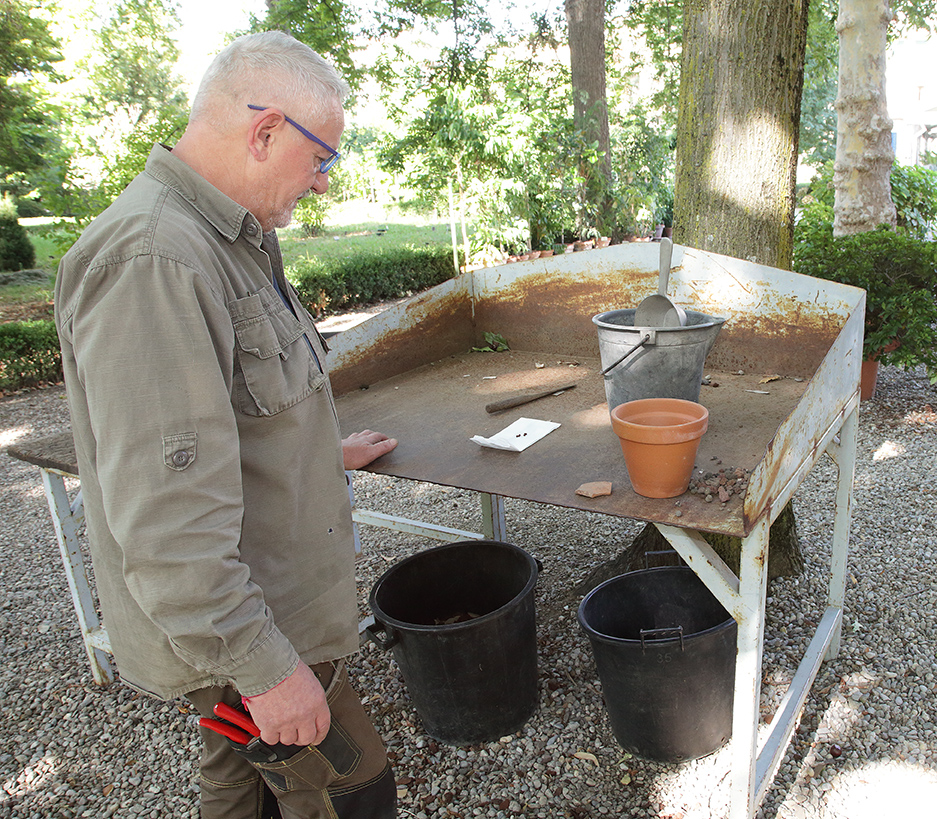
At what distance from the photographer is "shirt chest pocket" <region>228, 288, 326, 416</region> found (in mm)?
1240

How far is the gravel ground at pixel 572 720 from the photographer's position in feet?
7.02

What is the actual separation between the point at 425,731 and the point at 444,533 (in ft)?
3.43

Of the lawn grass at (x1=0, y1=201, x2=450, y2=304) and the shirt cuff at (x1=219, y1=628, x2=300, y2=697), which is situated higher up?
the shirt cuff at (x1=219, y1=628, x2=300, y2=697)

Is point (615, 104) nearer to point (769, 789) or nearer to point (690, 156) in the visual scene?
point (690, 156)

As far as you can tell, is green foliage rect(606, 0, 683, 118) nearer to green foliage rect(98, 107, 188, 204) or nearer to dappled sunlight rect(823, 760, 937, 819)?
green foliage rect(98, 107, 188, 204)

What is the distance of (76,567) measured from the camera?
280 centimetres

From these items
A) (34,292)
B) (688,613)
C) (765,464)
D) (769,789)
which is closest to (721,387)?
(688,613)

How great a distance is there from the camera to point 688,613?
2.41 metres

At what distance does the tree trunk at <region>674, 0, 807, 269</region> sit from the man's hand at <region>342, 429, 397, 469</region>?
1.63 m

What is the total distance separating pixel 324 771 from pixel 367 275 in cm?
1064

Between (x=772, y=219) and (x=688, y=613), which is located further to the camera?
(x=772, y=219)

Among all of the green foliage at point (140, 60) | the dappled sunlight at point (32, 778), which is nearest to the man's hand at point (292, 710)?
the dappled sunlight at point (32, 778)

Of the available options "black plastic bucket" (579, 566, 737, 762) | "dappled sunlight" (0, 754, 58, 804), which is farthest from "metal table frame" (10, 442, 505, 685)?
"black plastic bucket" (579, 566, 737, 762)

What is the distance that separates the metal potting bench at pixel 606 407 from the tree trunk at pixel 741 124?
1.61 ft
